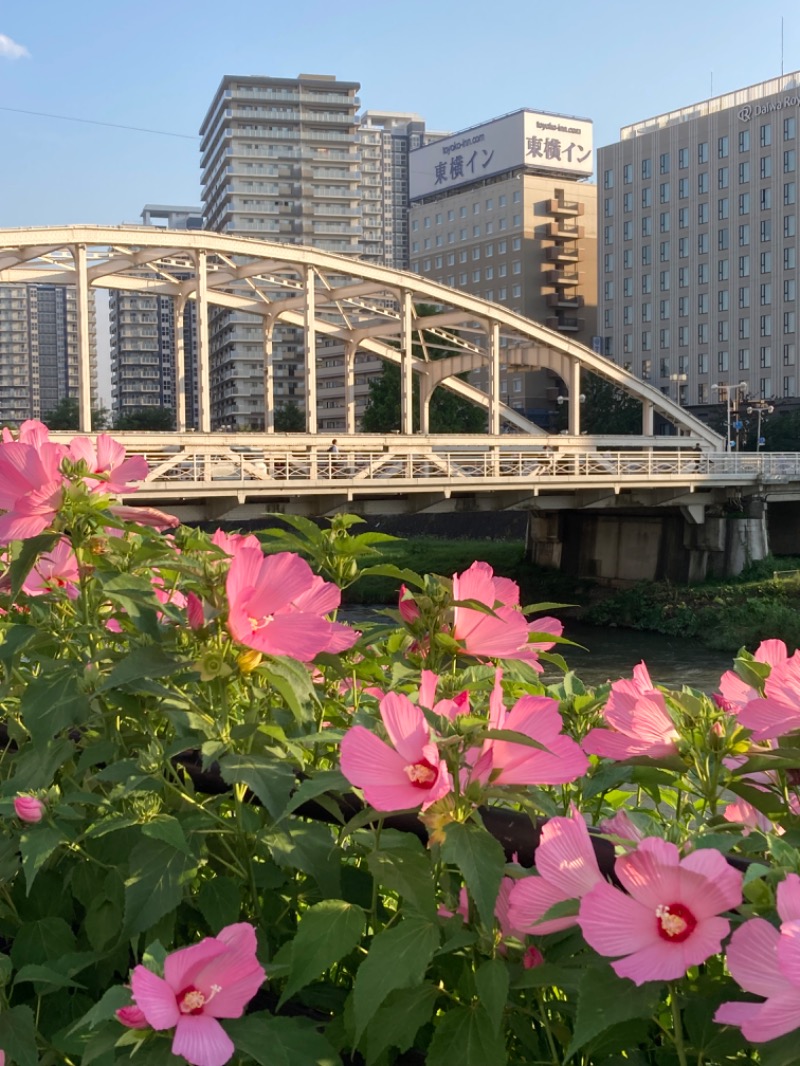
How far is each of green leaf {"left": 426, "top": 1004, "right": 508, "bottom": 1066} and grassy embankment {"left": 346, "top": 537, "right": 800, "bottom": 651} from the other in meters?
21.4

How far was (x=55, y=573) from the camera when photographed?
5.83ft

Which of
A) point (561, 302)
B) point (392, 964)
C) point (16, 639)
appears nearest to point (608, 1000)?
point (392, 964)

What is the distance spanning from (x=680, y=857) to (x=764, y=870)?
69 millimetres

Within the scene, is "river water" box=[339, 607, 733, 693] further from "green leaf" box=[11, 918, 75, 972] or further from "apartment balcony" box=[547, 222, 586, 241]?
"apartment balcony" box=[547, 222, 586, 241]

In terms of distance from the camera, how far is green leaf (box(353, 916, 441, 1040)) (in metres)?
0.96

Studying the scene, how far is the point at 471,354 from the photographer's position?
3419cm

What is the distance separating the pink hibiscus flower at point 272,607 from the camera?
121 centimetres

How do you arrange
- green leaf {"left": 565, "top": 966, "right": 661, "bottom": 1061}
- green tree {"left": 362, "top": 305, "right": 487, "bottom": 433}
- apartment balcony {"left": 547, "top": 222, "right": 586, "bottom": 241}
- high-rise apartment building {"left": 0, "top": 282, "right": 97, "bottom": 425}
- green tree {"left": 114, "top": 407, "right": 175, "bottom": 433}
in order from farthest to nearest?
high-rise apartment building {"left": 0, "top": 282, "right": 97, "bottom": 425}, green tree {"left": 114, "top": 407, "right": 175, "bottom": 433}, apartment balcony {"left": 547, "top": 222, "right": 586, "bottom": 241}, green tree {"left": 362, "top": 305, "right": 487, "bottom": 433}, green leaf {"left": 565, "top": 966, "right": 661, "bottom": 1061}

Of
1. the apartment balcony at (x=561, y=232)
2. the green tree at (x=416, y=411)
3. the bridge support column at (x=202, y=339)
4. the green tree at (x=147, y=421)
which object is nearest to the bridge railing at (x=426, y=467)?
the bridge support column at (x=202, y=339)

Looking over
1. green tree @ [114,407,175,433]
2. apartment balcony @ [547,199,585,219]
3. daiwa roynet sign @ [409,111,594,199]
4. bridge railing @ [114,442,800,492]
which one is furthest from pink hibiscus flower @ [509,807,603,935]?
daiwa roynet sign @ [409,111,594,199]

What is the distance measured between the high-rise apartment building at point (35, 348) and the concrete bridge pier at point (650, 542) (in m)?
124

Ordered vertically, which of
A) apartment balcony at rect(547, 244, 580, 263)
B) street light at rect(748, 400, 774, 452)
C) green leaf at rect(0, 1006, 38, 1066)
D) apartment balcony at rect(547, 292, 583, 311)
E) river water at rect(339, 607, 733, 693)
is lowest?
river water at rect(339, 607, 733, 693)

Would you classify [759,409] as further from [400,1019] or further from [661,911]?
[661,911]

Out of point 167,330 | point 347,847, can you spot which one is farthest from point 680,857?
point 167,330
